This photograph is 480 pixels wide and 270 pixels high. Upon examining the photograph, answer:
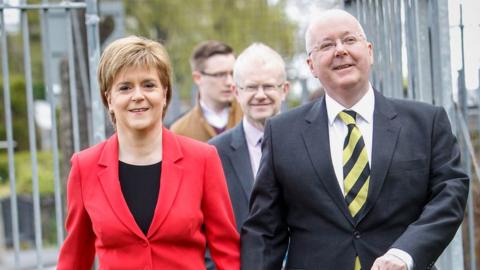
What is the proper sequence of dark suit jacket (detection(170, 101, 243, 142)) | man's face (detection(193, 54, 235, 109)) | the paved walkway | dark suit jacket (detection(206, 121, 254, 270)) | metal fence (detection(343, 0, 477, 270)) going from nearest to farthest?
metal fence (detection(343, 0, 477, 270)) → dark suit jacket (detection(206, 121, 254, 270)) → dark suit jacket (detection(170, 101, 243, 142)) → man's face (detection(193, 54, 235, 109)) → the paved walkway

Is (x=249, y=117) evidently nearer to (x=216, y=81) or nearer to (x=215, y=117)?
(x=215, y=117)

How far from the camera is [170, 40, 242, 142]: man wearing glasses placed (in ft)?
22.6

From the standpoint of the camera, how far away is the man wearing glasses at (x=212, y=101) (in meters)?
6.90

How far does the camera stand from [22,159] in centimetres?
2669

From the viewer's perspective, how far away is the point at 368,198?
4.06 meters

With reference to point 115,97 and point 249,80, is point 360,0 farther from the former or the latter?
point 115,97

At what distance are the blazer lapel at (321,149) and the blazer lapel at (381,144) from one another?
13 centimetres

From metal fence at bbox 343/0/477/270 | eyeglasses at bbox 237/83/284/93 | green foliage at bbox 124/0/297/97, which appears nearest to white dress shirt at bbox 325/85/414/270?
metal fence at bbox 343/0/477/270

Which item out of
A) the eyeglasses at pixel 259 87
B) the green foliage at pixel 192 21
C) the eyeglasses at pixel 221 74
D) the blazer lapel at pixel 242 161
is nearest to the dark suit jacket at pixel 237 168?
the blazer lapel at pixel 242 161

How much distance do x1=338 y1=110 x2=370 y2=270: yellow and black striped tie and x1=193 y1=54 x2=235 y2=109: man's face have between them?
291 centimetres

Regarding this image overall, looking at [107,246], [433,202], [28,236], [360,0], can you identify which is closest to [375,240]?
[433,202]

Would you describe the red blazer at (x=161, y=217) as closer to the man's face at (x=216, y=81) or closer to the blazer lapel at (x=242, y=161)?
the blazer lapel at (x=242, y=161)

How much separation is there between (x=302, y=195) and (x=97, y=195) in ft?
2.94

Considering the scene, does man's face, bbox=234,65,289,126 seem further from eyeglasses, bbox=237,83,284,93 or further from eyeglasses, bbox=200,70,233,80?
eyeglasses, bbox=200,70,233,80
